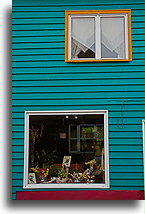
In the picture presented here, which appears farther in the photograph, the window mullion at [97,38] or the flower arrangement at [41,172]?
the window mullion at [97,38]

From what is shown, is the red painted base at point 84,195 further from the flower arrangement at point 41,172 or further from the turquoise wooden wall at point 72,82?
the flower arrangement at point 41,172

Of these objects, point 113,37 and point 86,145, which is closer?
point 86,145

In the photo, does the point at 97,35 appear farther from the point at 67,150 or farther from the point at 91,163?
the point at 91,163

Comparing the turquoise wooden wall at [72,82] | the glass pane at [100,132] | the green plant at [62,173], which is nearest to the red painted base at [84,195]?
the turquoise wooden wall at [72,82]

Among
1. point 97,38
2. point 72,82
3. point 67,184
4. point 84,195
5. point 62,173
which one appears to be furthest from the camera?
point 97,38

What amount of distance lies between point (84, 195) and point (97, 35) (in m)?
3.50

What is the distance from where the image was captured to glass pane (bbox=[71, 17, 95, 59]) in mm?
8211

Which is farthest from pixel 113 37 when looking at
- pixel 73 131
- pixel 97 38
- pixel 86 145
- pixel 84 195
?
pixel 84 195

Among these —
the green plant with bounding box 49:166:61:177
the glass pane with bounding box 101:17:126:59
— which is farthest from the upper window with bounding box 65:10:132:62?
the green plant with bounding box 49:166:61:177

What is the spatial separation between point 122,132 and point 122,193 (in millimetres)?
1276

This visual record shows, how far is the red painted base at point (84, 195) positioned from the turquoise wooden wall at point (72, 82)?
13cm

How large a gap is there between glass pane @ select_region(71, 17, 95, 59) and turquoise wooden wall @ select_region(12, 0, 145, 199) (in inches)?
9.9

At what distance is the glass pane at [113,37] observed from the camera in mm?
8188

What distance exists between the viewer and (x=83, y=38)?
8242 mm
